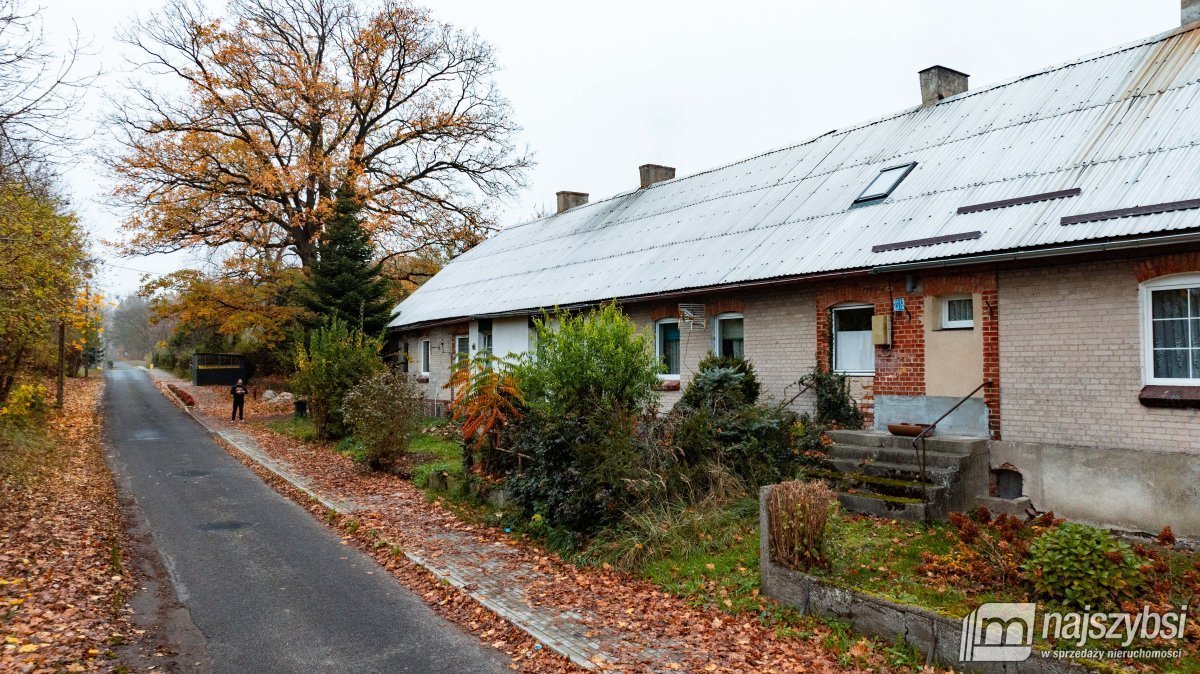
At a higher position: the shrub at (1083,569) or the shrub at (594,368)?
the shrub at (594,368)

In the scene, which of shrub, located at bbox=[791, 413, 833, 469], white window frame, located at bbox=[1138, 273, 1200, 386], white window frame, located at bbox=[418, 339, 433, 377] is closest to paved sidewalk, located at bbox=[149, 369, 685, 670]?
shrub, located at bbox=[791, 413, 833, 469]

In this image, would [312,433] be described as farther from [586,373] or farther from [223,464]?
[586,373]

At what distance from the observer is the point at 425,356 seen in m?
25.5

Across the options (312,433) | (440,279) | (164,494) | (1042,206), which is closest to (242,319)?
(440,279)

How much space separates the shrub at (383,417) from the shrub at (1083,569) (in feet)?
36.1

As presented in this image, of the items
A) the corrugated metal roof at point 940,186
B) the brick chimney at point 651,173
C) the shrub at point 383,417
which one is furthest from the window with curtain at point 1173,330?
the brick chimney at point 651,173

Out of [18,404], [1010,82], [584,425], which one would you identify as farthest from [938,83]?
[18,404]

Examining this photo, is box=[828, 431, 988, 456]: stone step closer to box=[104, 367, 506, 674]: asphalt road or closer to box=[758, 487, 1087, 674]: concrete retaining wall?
box=[758, 487, 1087, 674]: concrete retaining wall

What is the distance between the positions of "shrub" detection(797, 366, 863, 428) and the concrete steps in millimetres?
876

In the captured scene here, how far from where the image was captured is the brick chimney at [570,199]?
88.2 ft

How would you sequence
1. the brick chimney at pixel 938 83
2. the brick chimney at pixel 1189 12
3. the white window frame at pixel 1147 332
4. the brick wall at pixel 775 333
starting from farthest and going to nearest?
the brick chimney at pixel 938 83 → the brick wall at pixel 775 333 → the brick chimney at pixel 1189 12 → the white window frame at pixel 1147 332

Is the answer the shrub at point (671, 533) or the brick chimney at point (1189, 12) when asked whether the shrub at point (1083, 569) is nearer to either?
the shrub at point (671, 533)

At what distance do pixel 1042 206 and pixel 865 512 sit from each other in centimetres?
460

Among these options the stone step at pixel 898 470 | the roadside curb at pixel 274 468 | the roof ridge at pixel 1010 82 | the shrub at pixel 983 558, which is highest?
the roof ridge at pixel 1010 82
